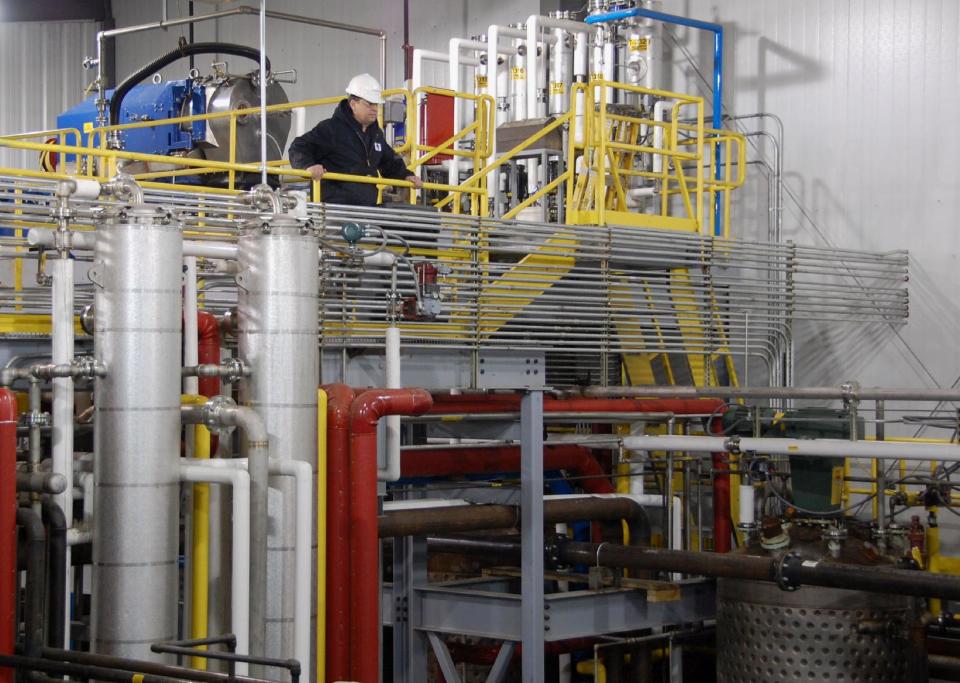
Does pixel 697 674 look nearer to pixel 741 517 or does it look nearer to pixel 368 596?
pixel 741 517

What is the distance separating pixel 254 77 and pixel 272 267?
7.01m

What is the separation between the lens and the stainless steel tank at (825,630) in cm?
938

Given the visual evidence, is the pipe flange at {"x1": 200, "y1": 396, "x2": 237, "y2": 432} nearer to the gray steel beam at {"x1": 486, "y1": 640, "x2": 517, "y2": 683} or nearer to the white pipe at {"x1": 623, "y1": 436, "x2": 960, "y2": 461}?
the gray steel beam at {"x1": 486, "y1": 640, "x2": 517, "y2": 683}

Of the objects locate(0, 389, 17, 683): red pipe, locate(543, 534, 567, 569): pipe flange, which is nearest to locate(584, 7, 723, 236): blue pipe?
locate(543, 534, 567, 569): pipe flange

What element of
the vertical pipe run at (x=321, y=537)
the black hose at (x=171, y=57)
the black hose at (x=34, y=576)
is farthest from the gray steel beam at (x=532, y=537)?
the black hose at (x=171, y=57)

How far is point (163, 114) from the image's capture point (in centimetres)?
1416

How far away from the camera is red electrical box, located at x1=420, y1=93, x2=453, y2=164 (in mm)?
15317

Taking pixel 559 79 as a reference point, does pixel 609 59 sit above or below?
above

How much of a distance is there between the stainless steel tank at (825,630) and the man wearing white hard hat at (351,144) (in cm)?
384

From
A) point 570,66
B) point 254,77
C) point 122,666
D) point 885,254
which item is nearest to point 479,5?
point 570,66

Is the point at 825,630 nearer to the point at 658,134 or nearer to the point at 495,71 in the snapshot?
the point at 658,134

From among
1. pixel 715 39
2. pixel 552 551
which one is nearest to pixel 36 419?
pixel 552 551

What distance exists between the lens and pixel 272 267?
7270mm

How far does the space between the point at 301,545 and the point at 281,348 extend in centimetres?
101
